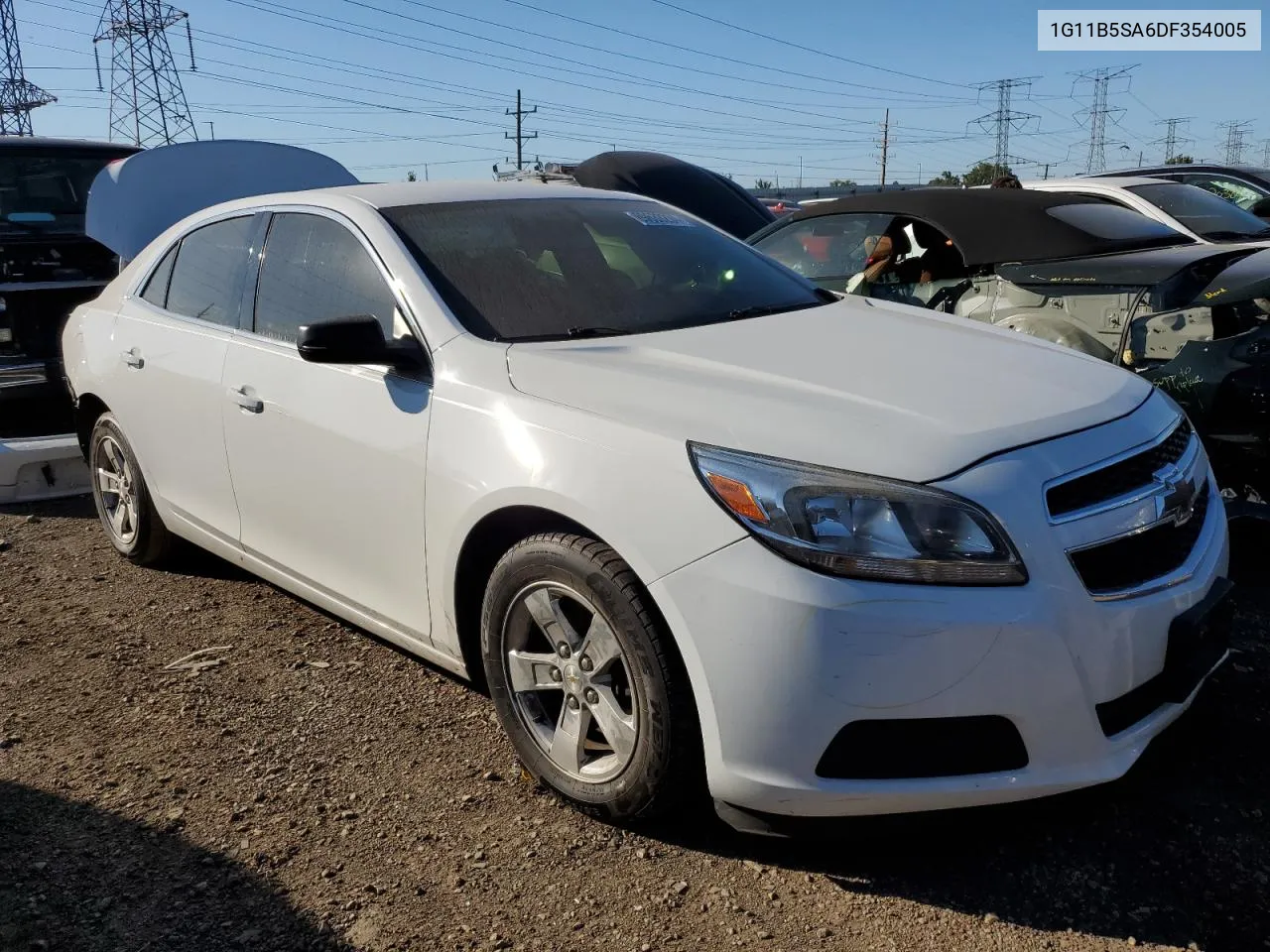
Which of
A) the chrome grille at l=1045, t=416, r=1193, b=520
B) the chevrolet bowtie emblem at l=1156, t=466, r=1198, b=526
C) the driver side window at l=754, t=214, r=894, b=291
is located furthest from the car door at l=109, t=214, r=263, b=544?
the driver side window at l=754, t=214, r=894, b=291

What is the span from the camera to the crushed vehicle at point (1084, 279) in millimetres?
4258

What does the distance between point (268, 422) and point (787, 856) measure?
2.07m

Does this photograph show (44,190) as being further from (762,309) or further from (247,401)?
(762,309)

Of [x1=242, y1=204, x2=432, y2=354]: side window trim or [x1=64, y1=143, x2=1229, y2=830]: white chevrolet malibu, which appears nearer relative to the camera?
[x1=64, y1=143, x2=1229, y2=830]: white chevrolet malibu

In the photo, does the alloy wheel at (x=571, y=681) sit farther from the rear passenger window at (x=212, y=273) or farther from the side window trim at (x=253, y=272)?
the rear passenger window at (x=212, y=273)

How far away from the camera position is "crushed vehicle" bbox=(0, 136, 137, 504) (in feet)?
17.8

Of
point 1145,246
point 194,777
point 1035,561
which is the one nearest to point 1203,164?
point 1145,246

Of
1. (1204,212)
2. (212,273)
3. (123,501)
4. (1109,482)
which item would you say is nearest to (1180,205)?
(1204,212)

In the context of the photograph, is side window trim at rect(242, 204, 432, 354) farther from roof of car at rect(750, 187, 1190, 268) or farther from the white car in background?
the white car in background

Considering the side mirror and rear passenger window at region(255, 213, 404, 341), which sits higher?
rear passenger window at region(255, 213, 404, 341)

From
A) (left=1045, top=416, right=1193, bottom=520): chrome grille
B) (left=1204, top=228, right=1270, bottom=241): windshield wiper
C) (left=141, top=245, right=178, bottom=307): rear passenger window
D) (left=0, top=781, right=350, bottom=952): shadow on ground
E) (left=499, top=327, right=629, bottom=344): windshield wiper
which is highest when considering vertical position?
(left=1204, top=228, right=1270, bottom=241): windshield wiper

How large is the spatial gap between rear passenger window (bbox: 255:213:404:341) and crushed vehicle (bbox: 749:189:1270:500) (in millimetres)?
3163

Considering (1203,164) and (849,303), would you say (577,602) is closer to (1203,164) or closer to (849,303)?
(849,303)

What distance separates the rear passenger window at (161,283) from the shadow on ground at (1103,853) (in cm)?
306
